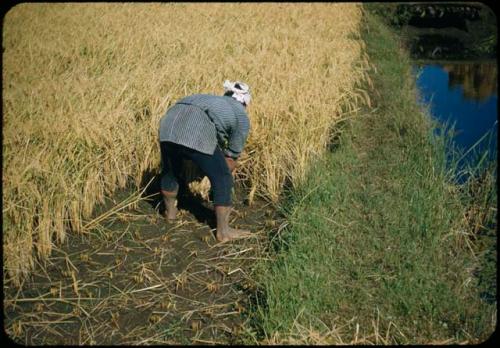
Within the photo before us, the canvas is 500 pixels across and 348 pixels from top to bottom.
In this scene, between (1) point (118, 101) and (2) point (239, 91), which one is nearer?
(2) point (239, 91)

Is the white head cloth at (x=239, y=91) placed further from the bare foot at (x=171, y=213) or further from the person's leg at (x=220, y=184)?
the bare foot at (x=171, y=213)

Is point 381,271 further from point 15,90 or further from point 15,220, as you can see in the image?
point 15,90

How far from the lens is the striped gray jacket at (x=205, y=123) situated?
2.84 m

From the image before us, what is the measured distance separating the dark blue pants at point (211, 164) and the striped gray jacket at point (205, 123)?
3.0 inches

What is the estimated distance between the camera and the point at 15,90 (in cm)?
426

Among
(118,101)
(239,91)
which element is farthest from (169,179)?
(118,101)

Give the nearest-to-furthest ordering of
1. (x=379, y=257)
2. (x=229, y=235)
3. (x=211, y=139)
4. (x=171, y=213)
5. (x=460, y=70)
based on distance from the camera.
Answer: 1. (x=379, y=257)
2. (x=211, y=139)
3. (x=229, y=235)
4. (x=171, y=213)
5. (x=460, y=70)

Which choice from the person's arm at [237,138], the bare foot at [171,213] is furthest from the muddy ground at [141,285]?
the person's arm at [237,138]

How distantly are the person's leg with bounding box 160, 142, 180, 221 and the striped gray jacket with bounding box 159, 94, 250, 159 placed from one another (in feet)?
0.41

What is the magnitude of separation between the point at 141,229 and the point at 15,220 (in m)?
0.82

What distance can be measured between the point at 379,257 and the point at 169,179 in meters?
1.55

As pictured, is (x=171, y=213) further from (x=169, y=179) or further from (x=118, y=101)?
(x=118, y=101)

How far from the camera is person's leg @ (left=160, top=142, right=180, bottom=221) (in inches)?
119

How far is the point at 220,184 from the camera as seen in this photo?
2961 mm
